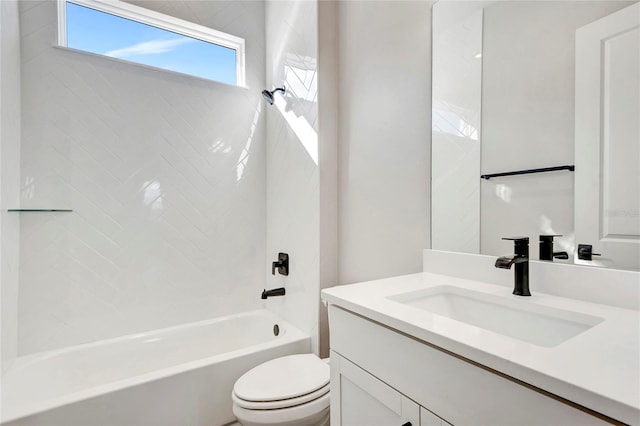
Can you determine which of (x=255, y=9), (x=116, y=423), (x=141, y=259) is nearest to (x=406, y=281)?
(x=116, y=423)

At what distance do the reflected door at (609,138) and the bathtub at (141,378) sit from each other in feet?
5.02

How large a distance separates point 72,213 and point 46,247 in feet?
0.75

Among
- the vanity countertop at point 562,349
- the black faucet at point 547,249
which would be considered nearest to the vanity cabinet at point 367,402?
the vanity countertop at point 562,349

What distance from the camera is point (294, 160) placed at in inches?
83.3

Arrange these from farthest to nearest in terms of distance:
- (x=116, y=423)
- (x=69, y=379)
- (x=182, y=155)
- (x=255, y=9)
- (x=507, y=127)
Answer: (x=255, y=9) → (x=182, y=155) → (x=69, y=379) → (x=116, y=423) → (x=507, y=127)

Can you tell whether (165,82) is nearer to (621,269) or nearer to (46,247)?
(46,247)

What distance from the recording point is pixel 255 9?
2.47 metres

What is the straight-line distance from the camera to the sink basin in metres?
0.79

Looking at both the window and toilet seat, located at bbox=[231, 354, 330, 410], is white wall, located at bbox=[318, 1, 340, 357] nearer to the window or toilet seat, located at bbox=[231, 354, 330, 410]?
toilet seat, located at bbox=[231, 354, 330, 410]

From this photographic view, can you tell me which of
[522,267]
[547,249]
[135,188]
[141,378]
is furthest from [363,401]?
[135,188]

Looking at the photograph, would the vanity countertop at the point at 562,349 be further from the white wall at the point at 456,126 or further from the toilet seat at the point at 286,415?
the toilet seat at the point at 286,415

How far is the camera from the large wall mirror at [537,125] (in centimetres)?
83

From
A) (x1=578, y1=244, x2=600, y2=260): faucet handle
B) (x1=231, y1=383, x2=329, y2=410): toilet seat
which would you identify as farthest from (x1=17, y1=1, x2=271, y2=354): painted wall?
(x1=578, y1=244, x2=600, y2=260): faucet handle

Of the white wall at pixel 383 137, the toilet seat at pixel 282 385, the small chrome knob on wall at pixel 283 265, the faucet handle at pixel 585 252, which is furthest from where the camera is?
the small chrome knob on wall at pixel 283 265
